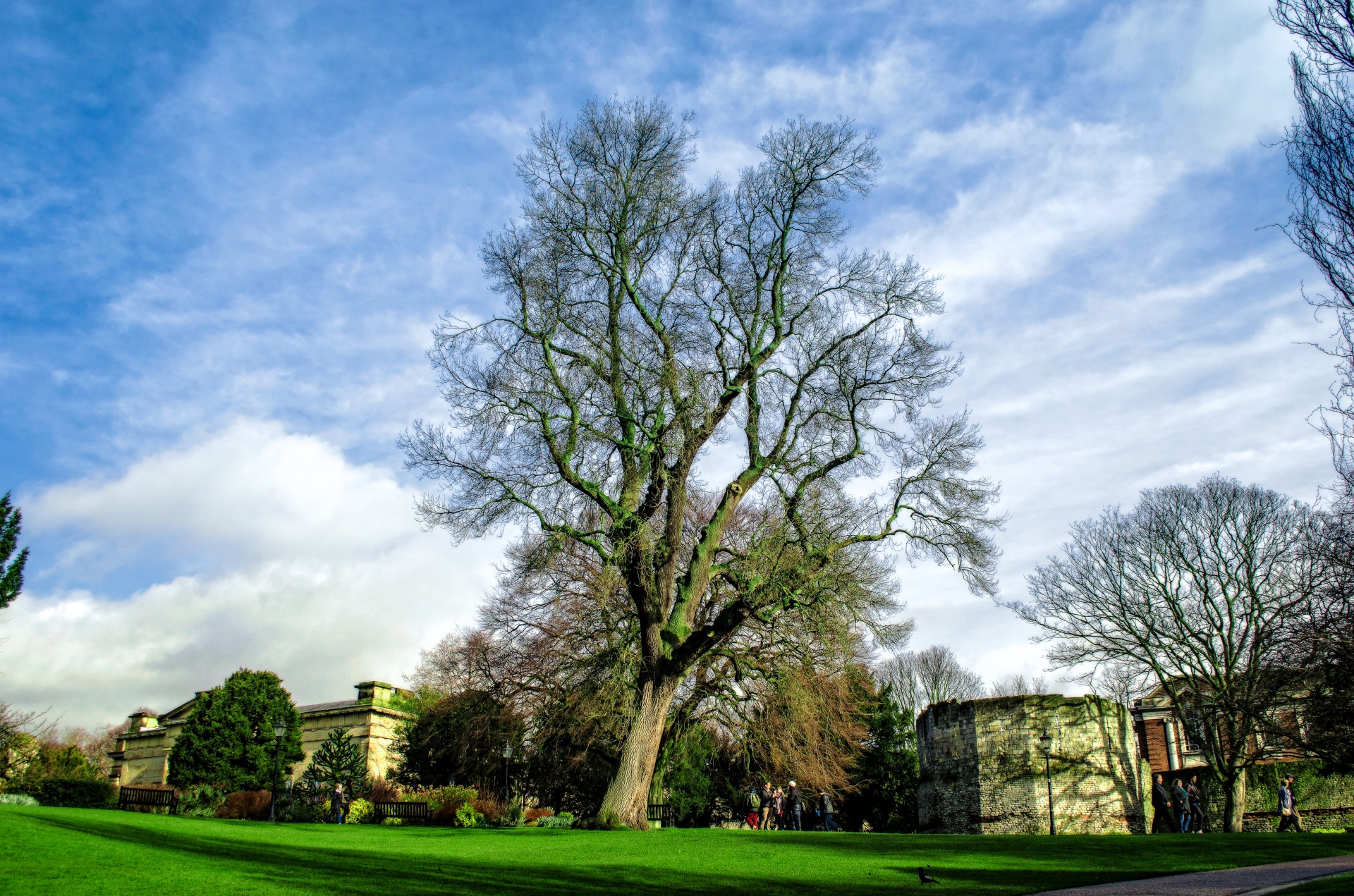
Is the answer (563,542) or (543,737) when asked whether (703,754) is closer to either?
(543,737)

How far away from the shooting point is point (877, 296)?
674 inches

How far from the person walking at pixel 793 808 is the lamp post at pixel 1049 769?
24.4ft

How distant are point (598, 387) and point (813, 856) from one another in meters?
9.75

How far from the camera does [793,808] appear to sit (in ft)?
71.9

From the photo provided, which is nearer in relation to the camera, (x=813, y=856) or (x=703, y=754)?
(x=813, y=856)

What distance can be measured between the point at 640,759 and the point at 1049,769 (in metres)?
15.6

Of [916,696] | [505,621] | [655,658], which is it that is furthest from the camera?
[916,696]

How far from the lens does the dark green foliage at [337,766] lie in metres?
31.4

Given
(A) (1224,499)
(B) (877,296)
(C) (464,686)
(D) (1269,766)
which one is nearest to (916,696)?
(D) (1269,766)

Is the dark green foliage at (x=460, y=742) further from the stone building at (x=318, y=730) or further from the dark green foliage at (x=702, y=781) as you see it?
the dark green foliage at (x=702, y=781)

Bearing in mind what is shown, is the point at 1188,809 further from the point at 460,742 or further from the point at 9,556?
the point at 9,556

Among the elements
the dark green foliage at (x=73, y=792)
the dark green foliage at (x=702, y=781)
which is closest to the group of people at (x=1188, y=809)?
the dark green foliage at (x=702, y=781)

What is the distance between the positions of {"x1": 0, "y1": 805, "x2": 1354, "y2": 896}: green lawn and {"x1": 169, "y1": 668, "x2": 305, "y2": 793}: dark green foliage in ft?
53.5

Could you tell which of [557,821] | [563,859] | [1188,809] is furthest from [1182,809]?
[563,859]
